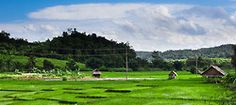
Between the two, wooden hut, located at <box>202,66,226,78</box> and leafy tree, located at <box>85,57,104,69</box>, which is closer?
wooden hut, located at <box>202,66,226,78</box>

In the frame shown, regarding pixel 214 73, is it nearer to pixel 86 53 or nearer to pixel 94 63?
pixel 94 63

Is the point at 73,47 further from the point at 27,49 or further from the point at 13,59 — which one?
the point at 13,59

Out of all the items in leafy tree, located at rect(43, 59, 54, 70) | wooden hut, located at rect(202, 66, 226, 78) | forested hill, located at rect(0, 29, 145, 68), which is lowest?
wooden hut, located at rect(202, 66, 226, 78)

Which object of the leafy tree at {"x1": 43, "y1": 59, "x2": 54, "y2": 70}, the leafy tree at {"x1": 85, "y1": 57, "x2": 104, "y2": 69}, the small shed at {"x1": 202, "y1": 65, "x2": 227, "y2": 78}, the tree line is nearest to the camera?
the small shed at {"x1": 202, "y1": 65, "x2": 227, "y2": 78}

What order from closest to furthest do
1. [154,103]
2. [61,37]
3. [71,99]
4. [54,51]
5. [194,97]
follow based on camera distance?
[154,103] → [194,97] → [71,99] → [54,51] → [61,37]

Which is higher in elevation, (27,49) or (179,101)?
(27,49)

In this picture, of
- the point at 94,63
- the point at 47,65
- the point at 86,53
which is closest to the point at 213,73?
the point at 47,65

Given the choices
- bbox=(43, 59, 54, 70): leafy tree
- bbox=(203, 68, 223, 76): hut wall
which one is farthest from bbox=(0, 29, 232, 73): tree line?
bbox=(203, 68, 223, 76): hut wall

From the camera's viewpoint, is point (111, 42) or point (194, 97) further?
point (111, 42)

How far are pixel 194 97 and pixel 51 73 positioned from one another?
6268cm

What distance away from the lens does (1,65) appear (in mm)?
109500

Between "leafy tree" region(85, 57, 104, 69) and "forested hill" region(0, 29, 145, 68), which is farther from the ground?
"forested hill" region(0, 29, 145, 68)

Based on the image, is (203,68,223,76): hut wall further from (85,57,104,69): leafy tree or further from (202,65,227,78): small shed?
(85,57,104,69): leafy tree

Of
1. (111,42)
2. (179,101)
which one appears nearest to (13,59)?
(111,42)
